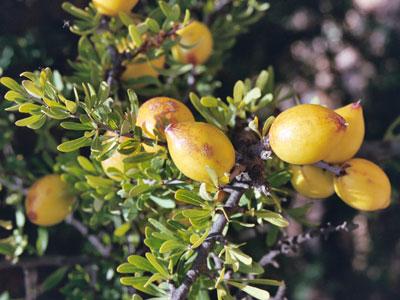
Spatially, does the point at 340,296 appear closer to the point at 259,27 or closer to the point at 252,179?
the point at 259,27

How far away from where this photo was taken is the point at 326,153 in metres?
0.83

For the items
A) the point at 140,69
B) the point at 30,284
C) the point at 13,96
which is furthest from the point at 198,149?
the point at 30,284

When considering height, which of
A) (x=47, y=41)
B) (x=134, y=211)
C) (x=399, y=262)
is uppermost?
(x=47, y=41)

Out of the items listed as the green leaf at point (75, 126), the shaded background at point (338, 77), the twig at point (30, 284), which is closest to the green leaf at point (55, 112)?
the green leaf at point (75, 126)

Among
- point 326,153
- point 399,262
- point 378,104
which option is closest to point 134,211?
point 326,153

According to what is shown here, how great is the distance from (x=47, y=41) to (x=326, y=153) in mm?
892

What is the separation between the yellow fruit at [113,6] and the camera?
3.40ft

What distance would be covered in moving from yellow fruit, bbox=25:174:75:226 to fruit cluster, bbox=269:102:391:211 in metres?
0.52

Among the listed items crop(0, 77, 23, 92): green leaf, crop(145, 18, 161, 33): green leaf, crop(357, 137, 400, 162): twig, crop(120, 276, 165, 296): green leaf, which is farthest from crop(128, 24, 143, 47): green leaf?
crop(357, 137, 400, 162): twig

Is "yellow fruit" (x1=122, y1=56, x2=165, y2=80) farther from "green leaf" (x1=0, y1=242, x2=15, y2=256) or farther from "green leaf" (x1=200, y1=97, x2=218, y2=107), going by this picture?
"green leaf" (x1=0, y1=242, x2=15, y2=256)

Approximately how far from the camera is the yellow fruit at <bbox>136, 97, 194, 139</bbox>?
900mm

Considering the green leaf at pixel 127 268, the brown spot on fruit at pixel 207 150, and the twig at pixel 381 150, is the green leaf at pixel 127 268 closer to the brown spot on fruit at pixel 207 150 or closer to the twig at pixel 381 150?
the brown spot on fruit at pixel 207 150

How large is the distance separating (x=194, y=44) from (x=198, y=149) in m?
0.42

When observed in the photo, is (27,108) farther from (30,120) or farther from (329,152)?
(329,152)
